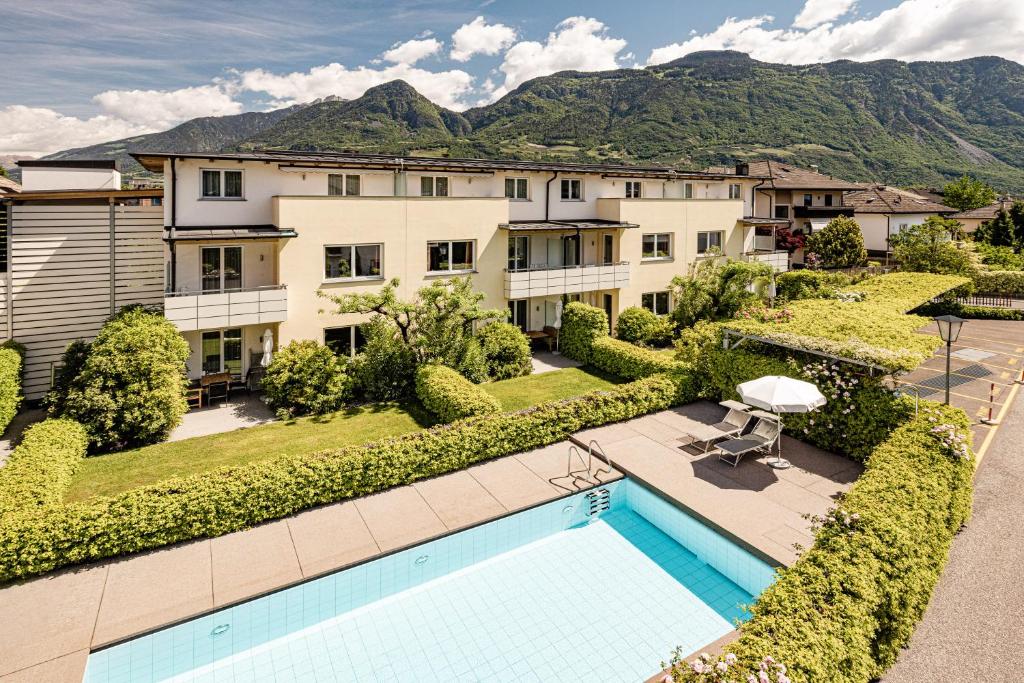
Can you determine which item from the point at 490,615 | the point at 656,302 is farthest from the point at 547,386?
the point at 656,302

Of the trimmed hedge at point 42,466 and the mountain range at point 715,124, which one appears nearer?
the trimmed hedge at point 42,466

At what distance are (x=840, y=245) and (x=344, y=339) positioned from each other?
4021 centimetres

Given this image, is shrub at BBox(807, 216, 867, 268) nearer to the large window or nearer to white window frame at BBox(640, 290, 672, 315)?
white window frame at BBox(640, 290, 672, 315)

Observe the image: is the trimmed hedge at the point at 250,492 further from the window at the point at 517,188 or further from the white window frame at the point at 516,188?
the window at the point at 517,188

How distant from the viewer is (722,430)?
16438 millimetres

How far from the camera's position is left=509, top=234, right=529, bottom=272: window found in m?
27.8

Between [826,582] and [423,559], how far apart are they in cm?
743

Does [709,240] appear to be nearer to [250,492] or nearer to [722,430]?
[722,430]

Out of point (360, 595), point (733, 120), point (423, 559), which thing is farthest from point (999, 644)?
point (733, 120)

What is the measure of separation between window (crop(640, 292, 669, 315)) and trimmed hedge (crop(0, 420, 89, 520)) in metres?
25.4

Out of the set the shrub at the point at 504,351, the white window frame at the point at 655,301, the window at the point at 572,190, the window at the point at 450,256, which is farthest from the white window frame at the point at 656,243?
the shrub at the point at 504,351

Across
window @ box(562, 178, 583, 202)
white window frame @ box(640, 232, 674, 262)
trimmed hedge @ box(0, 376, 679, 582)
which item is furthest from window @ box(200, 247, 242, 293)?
white window frame @ box(640, 232, 674, 262)

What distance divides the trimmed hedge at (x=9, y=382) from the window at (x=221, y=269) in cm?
606

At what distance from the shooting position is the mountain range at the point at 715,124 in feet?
423
